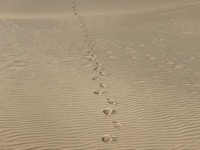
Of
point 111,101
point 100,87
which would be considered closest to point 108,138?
point 111,101

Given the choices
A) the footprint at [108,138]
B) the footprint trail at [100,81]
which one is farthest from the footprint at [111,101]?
the footprint at [108,138]

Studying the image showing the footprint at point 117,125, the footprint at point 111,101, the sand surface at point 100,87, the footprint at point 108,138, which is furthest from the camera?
the footprint at point 111,101

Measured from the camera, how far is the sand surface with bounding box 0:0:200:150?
20.7ft

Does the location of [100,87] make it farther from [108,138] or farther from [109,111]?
[108,138]

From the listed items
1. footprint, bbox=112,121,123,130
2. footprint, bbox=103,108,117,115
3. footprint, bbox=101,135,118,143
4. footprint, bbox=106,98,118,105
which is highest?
footprint, bbox=106,98,118,105

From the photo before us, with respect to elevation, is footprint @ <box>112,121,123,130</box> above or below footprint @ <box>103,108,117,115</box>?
below

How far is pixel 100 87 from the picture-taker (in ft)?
29.2

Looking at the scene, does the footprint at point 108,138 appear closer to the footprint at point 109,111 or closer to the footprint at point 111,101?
the footprint at point 109,111

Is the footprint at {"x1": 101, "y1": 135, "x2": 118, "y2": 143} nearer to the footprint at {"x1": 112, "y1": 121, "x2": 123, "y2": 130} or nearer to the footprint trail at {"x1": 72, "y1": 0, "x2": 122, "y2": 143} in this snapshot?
the footprint trail at {"x1": 72, "y1": 0, "x2": 122, "y2": 143}

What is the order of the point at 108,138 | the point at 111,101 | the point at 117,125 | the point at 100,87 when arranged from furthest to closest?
the point at 100,87, the point at 111,101, the point at 117,125, the point at 108,138

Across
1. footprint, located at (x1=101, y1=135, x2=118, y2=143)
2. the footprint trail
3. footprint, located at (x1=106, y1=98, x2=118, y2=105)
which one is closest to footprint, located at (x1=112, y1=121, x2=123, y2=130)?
the footprint trail

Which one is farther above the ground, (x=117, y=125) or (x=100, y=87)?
(x=100, y=87)

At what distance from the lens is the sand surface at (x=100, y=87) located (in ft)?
20.7

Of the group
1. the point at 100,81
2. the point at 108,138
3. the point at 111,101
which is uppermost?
the point at 100,81
